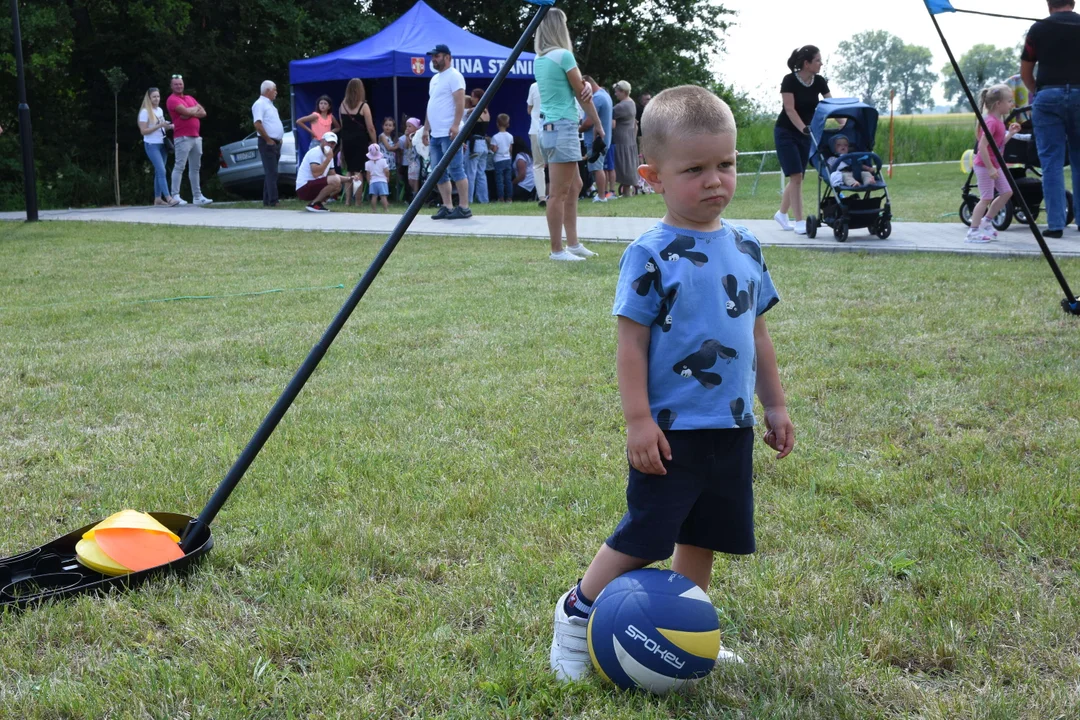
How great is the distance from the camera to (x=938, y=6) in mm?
4543

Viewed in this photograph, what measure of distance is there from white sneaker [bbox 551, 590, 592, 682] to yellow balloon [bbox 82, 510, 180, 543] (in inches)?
48.0

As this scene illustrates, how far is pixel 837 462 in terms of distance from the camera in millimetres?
3492

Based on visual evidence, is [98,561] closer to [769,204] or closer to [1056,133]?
[1056,133]

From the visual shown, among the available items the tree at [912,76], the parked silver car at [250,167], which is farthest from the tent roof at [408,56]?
the tree at [912,76]

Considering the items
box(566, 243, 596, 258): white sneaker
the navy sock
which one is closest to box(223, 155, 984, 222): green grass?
box(566, 243, 596, 258): white sneaker

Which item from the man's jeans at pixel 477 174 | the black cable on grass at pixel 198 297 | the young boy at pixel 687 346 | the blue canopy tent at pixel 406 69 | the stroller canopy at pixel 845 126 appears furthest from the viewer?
the blue canopy tent at pixel 406 69

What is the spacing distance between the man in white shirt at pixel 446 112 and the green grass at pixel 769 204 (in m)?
1.65

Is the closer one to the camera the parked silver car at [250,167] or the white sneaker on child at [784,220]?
the white sneaker on child at [784,220]

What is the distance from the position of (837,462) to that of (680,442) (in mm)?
1581

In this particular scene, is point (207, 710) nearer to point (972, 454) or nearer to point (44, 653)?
point (44, 653)

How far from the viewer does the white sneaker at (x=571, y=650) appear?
7.30 ft

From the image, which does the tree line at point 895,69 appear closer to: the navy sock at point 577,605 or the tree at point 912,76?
the tree at point 912,76

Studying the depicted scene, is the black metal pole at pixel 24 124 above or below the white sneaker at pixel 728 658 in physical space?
above

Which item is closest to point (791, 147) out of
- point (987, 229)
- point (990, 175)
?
point (990, 175)
